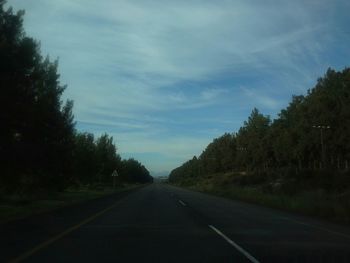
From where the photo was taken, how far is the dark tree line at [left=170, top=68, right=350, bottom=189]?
7712 cm

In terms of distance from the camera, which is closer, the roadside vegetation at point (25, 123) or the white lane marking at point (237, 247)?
the white lane marking at point (237, 247)

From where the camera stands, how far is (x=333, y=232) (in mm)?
19672

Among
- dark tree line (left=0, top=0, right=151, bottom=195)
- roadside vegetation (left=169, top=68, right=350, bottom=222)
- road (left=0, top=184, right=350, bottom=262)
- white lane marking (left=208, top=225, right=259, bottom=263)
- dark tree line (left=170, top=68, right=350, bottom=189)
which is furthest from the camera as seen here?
dark tree line (left=170, top=68, right=350, bottom=189)

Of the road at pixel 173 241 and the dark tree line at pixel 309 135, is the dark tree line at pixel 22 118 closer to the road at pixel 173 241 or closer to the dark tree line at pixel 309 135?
the road at pixel 173 241

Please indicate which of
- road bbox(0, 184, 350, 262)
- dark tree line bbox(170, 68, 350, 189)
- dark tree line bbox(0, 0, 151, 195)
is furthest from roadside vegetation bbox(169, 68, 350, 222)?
dark tree line bbox(0, 0, 151, 195)

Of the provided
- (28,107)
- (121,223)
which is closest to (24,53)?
(28,107)

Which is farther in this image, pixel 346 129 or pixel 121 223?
pixel 346 129

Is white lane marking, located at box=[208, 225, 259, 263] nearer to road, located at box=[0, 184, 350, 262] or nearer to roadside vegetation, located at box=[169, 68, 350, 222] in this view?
road, located at box=[0, 184, 350, 262]

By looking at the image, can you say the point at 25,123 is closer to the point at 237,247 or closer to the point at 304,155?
the point at 237,247

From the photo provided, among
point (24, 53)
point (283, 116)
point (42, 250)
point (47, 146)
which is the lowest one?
point (42, 250)

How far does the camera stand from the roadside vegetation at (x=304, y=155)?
4144 cm

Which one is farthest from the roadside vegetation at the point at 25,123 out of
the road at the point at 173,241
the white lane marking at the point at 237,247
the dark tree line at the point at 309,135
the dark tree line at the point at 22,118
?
the dark tree line at the point at 309,135

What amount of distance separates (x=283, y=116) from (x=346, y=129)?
42826mm

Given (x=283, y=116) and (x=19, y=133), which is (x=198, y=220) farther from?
(x=283, y=116)
